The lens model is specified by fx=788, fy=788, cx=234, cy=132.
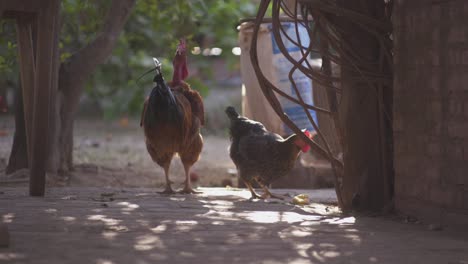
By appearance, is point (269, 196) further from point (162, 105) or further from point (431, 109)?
point (431, 109)

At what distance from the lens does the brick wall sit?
4438 mm

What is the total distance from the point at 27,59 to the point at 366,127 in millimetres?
2585

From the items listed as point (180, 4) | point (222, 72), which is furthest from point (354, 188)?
point (222, 72)

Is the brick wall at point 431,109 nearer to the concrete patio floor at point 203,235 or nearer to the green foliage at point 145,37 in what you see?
the concrete patio floor at point 203,235

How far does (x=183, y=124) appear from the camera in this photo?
7.46m

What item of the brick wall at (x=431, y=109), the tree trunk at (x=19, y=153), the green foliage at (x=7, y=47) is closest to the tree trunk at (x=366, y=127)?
the brick wall at (x=431, y=109)

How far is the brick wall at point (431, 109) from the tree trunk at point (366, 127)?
231 mm

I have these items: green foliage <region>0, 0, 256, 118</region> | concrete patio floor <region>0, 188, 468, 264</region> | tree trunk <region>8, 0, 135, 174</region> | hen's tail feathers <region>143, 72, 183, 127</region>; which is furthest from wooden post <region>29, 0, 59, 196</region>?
tree trunk <region>8, 0, 135, 174</region>

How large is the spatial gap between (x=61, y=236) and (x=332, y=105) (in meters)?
2.22

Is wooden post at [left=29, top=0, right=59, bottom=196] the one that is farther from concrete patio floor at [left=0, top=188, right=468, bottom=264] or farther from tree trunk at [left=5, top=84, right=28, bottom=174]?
tree trunk at [left=5, top=84, right=28, bottom=174]

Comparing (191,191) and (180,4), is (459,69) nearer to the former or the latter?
(191,191)

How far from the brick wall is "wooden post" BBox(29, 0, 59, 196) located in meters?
2.43

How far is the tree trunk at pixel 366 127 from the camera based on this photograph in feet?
17.4

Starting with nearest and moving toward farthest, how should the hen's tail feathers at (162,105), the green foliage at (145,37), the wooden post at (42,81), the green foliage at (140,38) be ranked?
1. the wooden post at (42,81)
2. the hen's tail feathers at (162,105)
3. the green foliage at (140,38)
4. the green foliage at (145,37)
